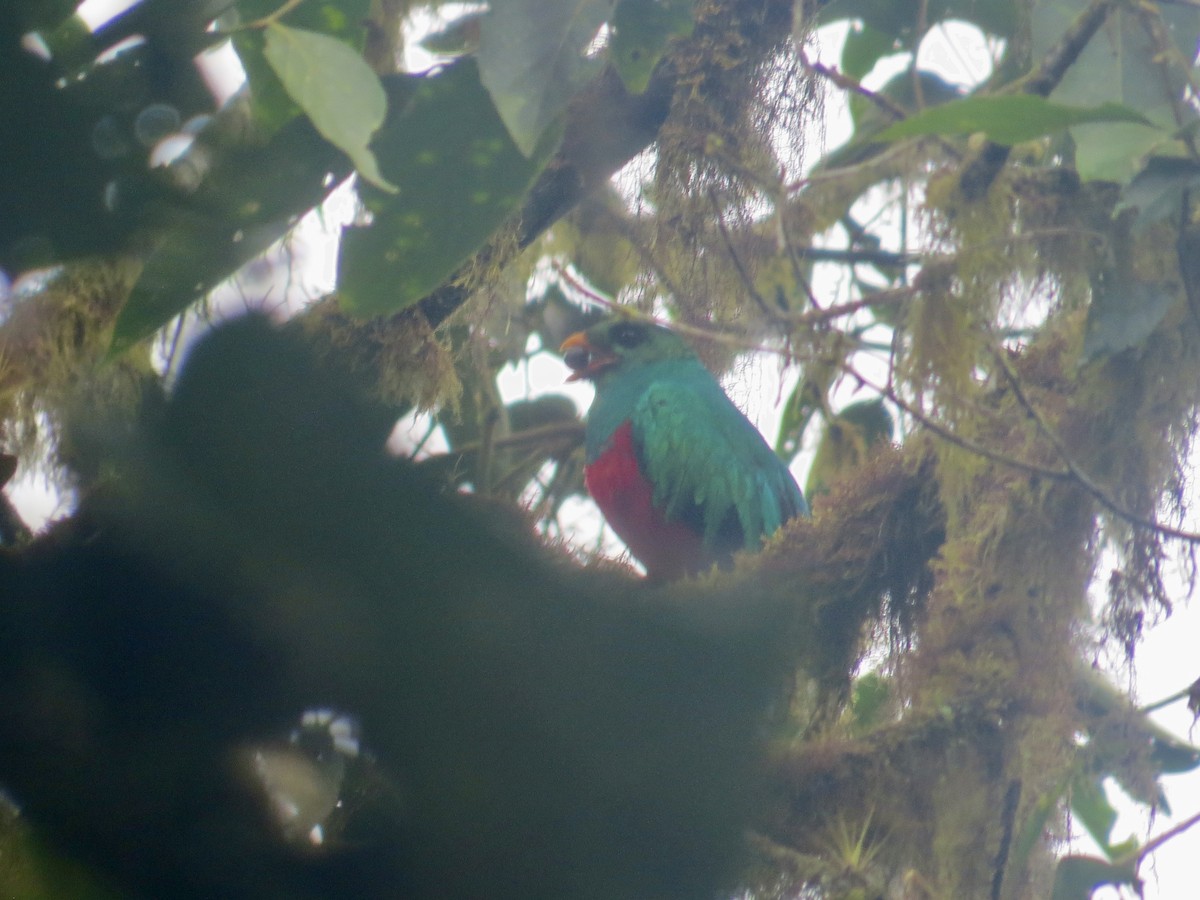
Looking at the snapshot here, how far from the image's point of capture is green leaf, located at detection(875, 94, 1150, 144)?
7.11 ft

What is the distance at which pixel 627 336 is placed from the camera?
15.9 feet

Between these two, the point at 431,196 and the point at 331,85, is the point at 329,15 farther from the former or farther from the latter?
the point at 331,85

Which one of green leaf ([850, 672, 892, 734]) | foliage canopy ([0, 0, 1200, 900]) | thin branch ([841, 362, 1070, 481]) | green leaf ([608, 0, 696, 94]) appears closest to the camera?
foliage canopy ([0, 0, 1200, 900])

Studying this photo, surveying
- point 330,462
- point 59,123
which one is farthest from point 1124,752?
point 59,123

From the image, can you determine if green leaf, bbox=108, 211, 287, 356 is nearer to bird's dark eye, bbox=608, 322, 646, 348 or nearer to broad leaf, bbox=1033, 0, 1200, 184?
broad leaf, bbox=1033, 0, 1200, 184

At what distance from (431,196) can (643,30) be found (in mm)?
683

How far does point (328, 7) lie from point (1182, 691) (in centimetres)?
272

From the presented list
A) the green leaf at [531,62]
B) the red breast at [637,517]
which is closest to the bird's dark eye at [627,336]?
the red breast at [637,517]

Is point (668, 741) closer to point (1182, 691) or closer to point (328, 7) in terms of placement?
point (328, 7)

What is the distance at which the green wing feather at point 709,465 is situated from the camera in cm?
406

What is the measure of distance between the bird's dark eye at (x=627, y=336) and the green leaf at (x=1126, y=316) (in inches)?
82.8

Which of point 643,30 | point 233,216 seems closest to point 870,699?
point 643,30

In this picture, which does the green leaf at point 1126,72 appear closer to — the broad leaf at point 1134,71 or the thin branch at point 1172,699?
the broad leaf at point 1134,71

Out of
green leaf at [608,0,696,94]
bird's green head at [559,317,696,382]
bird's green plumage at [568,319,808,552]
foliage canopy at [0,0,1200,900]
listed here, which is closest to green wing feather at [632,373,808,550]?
bird's green plumage at [568,319,808,552]
